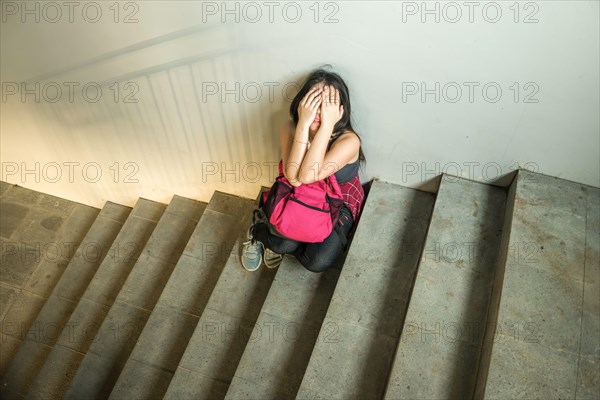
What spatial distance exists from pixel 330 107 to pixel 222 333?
1351 mm

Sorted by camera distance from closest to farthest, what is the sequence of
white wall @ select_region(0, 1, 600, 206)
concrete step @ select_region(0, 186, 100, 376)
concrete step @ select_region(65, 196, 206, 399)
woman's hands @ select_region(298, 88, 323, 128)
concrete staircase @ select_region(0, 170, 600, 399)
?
white wall @ select_region(0, 1, 600, 206)
concrete staircase @ select_region(0, 170, 600, 399)
woman's hands @ select_region(298, 88, 323, 128)
concrete step @ select_region(65, 196, 206, 399)
concrete step @ select_region(0, 186, 100, 376)

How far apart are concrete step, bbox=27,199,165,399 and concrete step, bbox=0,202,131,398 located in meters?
0.22

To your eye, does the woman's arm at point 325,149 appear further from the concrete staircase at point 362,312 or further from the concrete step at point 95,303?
the concrete step at point 95,303

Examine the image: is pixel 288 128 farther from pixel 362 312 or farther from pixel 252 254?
pixel 362 312

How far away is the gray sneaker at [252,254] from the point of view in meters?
2.65

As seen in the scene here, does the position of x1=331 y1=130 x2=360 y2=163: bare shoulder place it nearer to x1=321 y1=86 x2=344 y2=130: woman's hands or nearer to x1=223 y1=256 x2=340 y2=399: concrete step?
x1=321 y1=86 x2=344 y2=130: woman's hands

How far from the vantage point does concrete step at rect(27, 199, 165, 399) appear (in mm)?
2904

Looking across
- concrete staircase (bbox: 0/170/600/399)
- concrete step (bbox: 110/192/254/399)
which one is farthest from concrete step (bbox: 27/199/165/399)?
concrete step (bbox: 110/192/254/399)

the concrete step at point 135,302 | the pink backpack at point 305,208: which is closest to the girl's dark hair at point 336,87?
the pink backpack at point 305,208

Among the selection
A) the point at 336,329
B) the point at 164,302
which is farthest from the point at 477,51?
the point at 164,302

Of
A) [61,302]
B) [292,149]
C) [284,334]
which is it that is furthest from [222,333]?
[61,302]

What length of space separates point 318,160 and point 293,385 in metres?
1.07

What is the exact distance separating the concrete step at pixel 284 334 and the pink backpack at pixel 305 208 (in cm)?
31

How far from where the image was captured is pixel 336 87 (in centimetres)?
203
